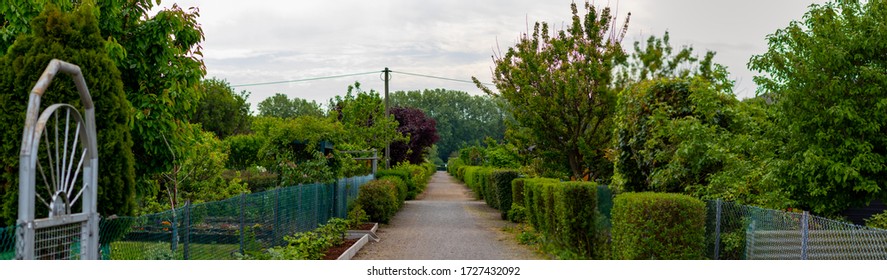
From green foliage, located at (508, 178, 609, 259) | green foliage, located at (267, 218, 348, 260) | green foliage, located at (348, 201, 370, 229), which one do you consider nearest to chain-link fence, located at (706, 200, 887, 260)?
green foliage, located at (508, 178, 609, 259)

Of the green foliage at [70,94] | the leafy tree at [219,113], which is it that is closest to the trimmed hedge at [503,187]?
the green foliage at [70,94]

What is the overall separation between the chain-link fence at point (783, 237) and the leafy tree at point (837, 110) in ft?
2.57

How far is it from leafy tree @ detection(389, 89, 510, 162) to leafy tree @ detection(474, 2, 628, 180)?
3165 inches

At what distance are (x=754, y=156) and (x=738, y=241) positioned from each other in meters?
1.68

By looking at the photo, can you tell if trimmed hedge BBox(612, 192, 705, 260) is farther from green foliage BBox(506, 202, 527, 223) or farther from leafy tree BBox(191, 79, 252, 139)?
leafy tree BBox(191, 79, 252, 139)

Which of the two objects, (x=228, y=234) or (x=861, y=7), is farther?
(x=228, y=234)

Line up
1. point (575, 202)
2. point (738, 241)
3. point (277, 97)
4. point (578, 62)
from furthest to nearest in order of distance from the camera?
point (277, 97)
point (578, 62)
point (575, 202)
point (738, 241)

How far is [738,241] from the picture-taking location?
28.9 ft

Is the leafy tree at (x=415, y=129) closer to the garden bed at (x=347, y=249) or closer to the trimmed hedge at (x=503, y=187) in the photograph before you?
the trimmed hedge at (x=503, y=187)

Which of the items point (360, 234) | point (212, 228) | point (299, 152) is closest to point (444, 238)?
point (360, 234)

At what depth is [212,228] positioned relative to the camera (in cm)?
923

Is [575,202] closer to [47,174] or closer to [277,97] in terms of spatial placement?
[47,174]

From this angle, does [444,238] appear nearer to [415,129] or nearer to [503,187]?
[503,187]
